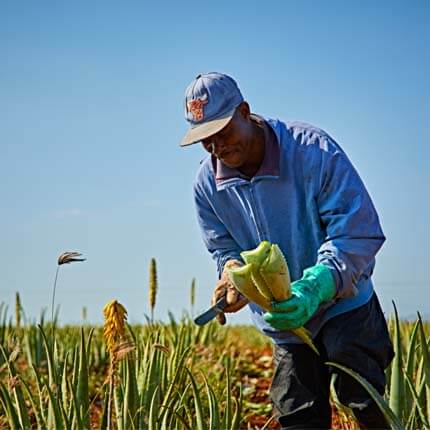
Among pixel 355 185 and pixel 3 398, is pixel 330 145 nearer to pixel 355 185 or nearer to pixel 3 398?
pixel 355 185

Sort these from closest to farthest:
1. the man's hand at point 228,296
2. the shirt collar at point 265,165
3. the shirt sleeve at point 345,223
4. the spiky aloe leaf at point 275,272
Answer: the spiky aloe leaf at point 275,272, the shirt sleeve at point 345,223, the man's hand at point 228,296, the shirt collar at point 265,165

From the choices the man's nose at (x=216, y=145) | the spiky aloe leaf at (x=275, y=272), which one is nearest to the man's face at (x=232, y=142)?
the man's nose at (x=216, y=145)

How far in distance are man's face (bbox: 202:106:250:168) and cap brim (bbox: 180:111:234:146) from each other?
29mm

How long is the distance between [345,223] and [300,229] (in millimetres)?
265

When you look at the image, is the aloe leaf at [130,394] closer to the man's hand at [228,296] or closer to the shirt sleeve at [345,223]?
the man's hand at [228,296]

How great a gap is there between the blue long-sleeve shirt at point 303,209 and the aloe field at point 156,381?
0.81 ft

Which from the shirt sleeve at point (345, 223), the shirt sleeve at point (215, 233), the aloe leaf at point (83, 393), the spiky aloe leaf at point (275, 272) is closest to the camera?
the spiky aloe leaf at point (275, 272)

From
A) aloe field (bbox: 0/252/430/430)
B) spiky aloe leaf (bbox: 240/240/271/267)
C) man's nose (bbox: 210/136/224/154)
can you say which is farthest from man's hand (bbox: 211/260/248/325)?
spiky aloe leaf (bbox: 240/240/271/267)

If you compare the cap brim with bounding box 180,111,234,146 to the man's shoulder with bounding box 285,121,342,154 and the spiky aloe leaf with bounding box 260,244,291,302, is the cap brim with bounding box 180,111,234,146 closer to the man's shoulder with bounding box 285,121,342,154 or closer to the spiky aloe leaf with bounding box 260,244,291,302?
the man's shoulder with bounding box 285,121,342,154

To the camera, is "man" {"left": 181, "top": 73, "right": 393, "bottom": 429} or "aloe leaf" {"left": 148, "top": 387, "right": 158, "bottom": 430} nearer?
"aloe leaf" {"left": 148, "top": 387, "right": 158, "bottom": 430}

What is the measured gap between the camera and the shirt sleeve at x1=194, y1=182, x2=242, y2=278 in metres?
3.26

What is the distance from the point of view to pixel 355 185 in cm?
282

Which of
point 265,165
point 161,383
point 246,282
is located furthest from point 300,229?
point 161,383

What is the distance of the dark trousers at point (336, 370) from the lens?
300 cm
